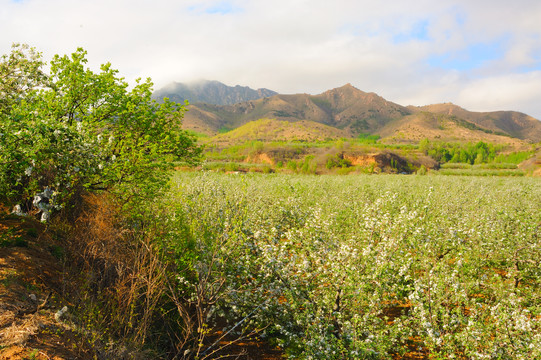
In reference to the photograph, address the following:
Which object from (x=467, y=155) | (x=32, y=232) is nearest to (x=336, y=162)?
(x=467, y=155)

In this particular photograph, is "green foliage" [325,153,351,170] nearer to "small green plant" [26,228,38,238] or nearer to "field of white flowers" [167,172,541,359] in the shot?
"field of white flowers" [167,172,541,359]

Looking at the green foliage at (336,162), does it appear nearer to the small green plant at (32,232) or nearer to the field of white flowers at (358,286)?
the field of white flowers at (358,286)

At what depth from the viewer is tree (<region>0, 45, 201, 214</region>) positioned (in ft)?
26.7

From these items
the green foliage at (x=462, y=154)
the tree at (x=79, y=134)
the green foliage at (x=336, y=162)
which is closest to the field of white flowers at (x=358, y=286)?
the tree at (x=79, y=134)

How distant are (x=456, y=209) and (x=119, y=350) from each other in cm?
1696

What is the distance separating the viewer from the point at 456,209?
1559 cm

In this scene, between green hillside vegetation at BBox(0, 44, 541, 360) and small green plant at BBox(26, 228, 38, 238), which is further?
small green plant at BBox(26, 228, 38, 238)

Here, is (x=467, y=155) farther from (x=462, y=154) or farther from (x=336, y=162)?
(x=336, y=162)

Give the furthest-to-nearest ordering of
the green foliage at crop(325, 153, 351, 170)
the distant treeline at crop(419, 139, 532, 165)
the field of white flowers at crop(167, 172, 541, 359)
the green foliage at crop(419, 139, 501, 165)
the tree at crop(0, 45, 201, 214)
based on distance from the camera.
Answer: the green foliage at crop(419, 139, 501, 165)
the distant treeline at crop(419, 139, 532, 165)
the green foliage at crop(325, 153, 351, 170)
the tree at crop(0, 45, 201, 214)
the field of white flowers at crop(167, 172, 541, 359)

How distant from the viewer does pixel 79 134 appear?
9039 mm

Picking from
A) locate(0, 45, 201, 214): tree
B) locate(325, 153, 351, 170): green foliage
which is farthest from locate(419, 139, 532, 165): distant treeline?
locate(0, 45, 201, 214): tree

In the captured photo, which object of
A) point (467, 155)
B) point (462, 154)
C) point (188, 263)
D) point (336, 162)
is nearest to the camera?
point (188, 263)

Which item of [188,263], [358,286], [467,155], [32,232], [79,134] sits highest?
[467,155]

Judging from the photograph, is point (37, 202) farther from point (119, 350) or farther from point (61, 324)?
point (119, 350)
